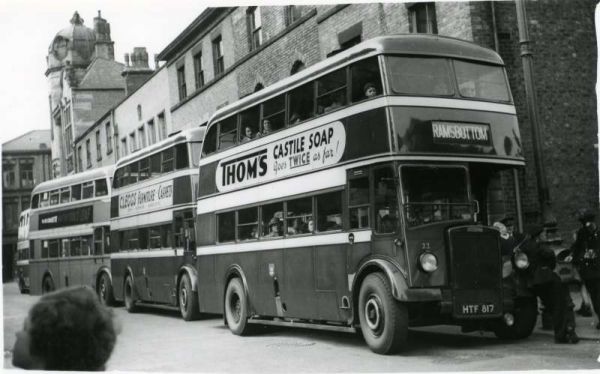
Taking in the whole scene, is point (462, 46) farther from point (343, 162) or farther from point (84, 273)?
point (84, 273)

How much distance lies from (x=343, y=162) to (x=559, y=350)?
11.4 ft

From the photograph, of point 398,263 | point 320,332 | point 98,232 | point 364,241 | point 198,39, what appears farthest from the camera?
point 198,39

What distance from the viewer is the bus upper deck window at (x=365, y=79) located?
9648 millimetres

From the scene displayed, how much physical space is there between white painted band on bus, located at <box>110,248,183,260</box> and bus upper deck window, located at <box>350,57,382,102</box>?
7613 millimetres

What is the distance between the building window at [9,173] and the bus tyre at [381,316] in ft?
14.6

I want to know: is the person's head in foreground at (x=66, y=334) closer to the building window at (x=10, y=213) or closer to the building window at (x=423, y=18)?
the building window at (x=10, y=213)

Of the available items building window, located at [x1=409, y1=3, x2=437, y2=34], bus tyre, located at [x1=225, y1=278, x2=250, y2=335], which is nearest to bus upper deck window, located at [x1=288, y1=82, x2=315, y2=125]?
bus tyre, located at [x1=225, y1=278, x2=250, y2=335]

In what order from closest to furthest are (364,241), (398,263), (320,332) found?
(398,263)
(364,241)
(320,332)

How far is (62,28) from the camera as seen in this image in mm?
8422

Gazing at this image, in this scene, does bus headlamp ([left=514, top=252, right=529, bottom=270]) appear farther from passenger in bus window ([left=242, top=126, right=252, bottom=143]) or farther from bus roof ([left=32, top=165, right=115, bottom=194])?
bus roof ([left=32, top=165, right=115, bottom=194])

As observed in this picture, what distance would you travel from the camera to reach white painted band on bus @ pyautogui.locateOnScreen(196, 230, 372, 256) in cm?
996

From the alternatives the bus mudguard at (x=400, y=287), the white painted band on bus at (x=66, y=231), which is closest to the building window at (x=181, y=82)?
the white painted band on bus at (x=66, y=231)

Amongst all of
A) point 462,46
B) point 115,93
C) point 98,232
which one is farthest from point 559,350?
point 115,93

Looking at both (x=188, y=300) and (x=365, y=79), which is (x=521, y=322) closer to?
(x=365, y=79)
